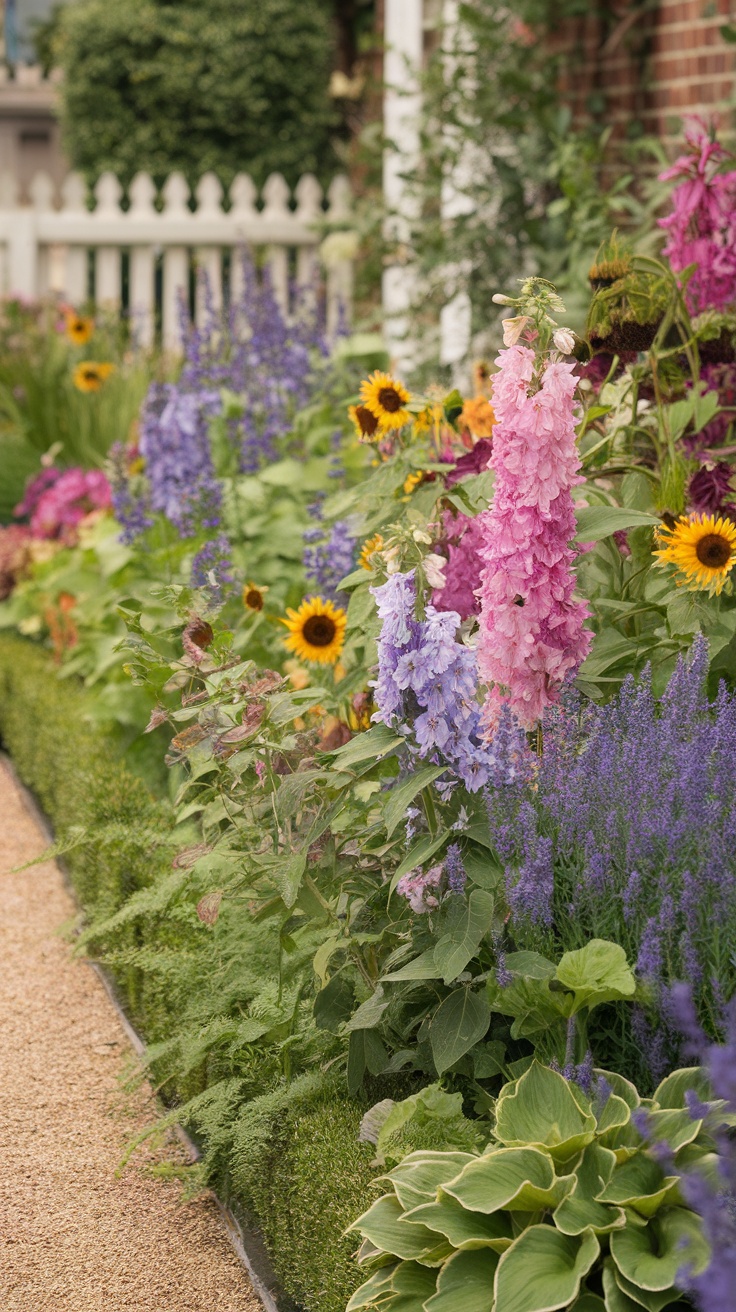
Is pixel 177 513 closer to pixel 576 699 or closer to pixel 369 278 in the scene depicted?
pixel 576 699

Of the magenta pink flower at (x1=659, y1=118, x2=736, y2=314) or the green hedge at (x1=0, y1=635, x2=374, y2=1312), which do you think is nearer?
the green hedge at (x1=0, y1=635, x2=374, y2=1312)

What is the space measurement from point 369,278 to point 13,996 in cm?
563

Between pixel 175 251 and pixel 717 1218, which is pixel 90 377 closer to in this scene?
pixel 175 251

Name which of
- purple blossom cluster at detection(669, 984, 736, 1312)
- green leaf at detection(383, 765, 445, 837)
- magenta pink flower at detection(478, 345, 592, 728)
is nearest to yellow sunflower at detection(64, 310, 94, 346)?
magenta pink flower at detection(478, 345, 592, 728)

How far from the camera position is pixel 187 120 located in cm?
1123

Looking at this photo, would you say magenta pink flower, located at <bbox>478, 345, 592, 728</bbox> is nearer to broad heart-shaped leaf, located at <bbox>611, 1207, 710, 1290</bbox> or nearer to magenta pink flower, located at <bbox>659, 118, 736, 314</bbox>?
broad heart-shaped leaf, located at <bbox>611, 1207, 710, 1290</bbox>

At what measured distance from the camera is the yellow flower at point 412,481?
293 centimetres

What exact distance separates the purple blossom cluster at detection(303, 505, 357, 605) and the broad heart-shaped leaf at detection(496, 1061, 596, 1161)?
1597mm

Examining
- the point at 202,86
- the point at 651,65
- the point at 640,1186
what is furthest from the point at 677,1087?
the point at 202,86

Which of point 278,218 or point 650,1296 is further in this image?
point 278,218

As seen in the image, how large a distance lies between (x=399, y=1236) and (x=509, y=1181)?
0.56ft


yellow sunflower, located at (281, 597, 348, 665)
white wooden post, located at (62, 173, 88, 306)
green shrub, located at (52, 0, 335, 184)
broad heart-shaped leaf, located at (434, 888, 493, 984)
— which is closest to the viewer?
broad heart-shaped leaf, located at (434, 888, 493, 984)

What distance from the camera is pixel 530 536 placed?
2.11m

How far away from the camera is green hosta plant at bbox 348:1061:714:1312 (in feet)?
5.15
